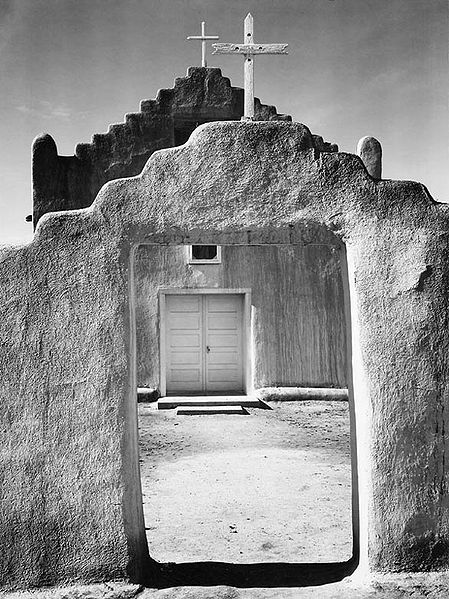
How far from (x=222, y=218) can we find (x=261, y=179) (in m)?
0.41

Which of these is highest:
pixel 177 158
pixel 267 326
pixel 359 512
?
pixel 177 158

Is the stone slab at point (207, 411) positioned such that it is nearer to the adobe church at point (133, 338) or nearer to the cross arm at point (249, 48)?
the adobe church at point (133, 338)

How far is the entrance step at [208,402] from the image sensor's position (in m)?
13.8

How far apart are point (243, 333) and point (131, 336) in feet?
34.7

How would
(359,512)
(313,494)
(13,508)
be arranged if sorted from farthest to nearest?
(313,494) < (359,512) < (13,508)

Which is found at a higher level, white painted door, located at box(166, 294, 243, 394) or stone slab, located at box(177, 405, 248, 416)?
white painted door, located at box(166, 294, 243, 394)

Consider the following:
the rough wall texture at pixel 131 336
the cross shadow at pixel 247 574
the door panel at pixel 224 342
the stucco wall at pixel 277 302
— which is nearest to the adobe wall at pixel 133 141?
the stucco wall at pixel 277 302

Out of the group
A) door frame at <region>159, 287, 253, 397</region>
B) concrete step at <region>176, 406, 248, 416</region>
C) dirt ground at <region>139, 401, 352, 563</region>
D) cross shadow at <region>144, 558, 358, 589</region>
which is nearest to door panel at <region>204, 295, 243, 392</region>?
door frame at <region>159, 287, 253, 397</region>

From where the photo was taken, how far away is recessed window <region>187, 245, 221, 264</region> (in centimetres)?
1491

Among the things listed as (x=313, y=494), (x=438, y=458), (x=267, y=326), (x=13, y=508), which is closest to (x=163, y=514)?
(x=313, y=494)

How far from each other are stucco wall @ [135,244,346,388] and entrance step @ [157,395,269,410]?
0.66 meters

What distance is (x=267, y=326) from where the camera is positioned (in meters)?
14.8

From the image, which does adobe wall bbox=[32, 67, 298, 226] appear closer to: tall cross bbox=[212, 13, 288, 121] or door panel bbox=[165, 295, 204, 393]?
door panel bbox=[165, 295, 204, 393]

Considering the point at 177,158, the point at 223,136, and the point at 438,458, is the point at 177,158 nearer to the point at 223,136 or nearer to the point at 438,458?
the point at 223,136
